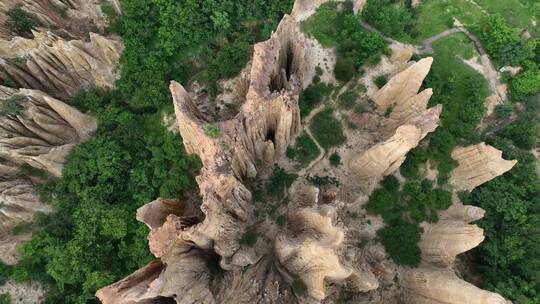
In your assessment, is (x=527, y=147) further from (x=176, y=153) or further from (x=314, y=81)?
(x=176, y=153)

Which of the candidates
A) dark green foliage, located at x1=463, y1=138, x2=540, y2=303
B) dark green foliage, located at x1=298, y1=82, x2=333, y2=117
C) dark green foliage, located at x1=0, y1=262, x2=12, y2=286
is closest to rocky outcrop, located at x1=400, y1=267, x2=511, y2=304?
dark green foliage, located at x1=463, y1=138, x2=540, y2=303

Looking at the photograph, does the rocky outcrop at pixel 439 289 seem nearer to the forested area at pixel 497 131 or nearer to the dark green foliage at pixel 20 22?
the forested area at pixel 497 131

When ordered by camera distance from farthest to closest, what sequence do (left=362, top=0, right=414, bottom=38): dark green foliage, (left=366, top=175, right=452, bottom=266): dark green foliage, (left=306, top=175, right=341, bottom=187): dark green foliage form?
(left=362, top=0, right=414, bottom=38): dark green foliage < (left=306, top=175, right=341, bottom=187): dark green foliage < (left=366, top=175, right=452, bottom=266): dark green foliage

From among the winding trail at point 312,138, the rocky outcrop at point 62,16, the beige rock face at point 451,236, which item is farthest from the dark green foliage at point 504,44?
the rocky outcrop at point 62,16

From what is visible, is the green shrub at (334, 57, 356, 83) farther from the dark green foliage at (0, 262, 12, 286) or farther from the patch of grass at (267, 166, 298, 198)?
the dark green foliage at (0, 262, 12, 286)

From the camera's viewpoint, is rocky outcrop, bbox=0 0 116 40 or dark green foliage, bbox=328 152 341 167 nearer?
rocky outcrop, bbox=0 0 116 40

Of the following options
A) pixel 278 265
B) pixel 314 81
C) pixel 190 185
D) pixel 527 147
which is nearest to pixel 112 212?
pixel 190 185
